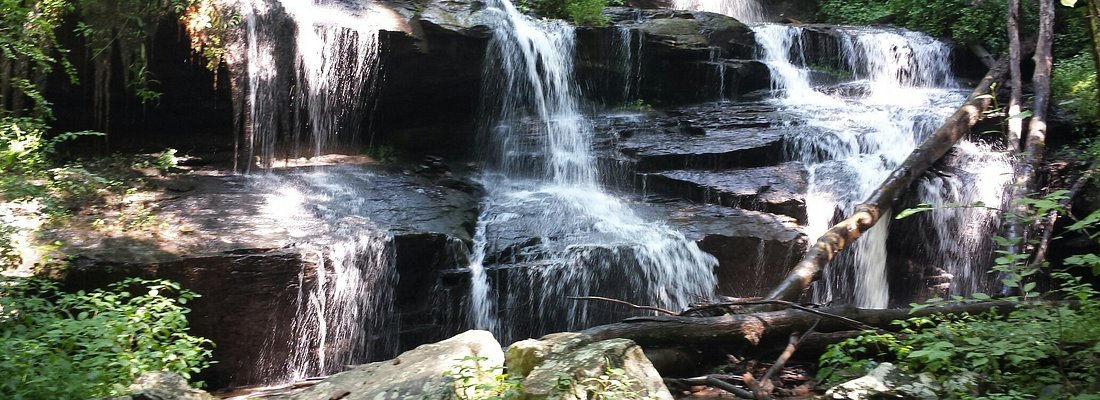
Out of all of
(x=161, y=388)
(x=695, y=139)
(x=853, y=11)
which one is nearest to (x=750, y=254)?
(x=695, y=139)

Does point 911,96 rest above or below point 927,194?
above

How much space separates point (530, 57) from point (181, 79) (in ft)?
15.9

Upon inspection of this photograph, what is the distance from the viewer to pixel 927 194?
341 inches

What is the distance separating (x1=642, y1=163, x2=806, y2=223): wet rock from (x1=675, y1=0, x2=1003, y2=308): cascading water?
217 mm

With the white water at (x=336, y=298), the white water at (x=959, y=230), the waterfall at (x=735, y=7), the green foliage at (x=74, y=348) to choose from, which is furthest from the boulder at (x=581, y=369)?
the waterfall at (x=735, y=7)

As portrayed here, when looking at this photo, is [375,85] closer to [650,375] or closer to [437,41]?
[437,41]

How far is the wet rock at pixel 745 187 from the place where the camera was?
8.46 meters

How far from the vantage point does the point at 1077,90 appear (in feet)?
31.6

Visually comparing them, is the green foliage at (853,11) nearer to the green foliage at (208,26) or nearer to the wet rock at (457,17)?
the wet rock at (457,17)

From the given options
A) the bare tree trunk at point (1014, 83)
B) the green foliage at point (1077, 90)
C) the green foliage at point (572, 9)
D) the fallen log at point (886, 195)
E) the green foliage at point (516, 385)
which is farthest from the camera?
the green foliage at point (572, 9)

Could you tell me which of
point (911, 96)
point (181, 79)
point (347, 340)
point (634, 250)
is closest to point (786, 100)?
point (911, 96)

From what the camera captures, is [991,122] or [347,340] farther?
[991,122]

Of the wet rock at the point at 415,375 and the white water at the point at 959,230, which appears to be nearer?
the wet rock at the point at 415,375

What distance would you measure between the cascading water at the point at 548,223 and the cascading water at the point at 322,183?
1.14 m
